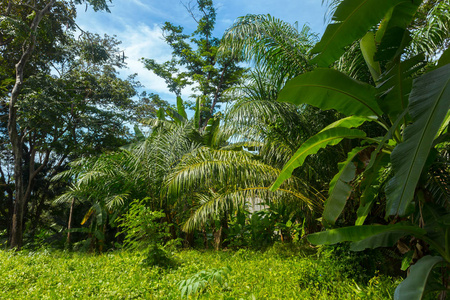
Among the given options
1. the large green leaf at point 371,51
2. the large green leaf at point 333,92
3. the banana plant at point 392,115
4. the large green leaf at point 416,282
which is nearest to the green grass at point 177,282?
the banana plant at point 392,115

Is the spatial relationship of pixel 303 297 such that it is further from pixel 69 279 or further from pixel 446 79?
pixel 69 279

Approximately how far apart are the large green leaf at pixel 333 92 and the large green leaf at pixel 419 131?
1.15 metres

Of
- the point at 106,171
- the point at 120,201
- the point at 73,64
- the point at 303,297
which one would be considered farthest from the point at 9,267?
the point at 73,64

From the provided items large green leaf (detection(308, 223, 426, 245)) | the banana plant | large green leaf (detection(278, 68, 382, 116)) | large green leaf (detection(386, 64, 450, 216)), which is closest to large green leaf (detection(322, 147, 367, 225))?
the banana plant

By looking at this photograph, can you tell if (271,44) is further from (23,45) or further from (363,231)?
(23,45)

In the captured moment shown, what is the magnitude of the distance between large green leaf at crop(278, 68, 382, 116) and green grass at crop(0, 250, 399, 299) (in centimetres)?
185

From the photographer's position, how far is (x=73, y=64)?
45.7ft

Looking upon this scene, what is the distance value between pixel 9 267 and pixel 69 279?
1.86 m

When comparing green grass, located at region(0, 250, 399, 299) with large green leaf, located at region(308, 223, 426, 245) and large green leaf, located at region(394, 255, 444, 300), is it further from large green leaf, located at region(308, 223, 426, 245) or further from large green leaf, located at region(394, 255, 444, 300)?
large green leaf, located at region(394, 255, 444, 300)

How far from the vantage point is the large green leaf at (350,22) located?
82.9 inches

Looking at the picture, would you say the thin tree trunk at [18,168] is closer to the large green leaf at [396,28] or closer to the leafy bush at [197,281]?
the leafy bush at [197,281]

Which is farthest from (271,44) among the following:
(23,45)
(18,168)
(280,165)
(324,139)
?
(23,45)

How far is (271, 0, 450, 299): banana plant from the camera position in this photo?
54.1 inches

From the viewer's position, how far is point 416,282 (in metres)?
1.88
